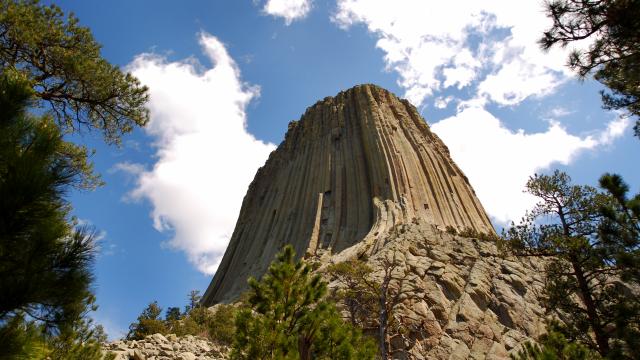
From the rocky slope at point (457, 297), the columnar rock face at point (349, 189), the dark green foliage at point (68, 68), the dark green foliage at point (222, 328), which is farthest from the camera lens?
the columnar rock face at point (349, 189)

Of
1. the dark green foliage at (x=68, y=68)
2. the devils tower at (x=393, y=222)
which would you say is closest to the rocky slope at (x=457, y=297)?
the devils tower at (x=393, y=222)

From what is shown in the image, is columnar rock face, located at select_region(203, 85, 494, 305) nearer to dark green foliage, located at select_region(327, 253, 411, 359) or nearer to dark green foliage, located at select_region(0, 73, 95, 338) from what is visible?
dark green foliage, located at select_region(327, 253, 411, 359)

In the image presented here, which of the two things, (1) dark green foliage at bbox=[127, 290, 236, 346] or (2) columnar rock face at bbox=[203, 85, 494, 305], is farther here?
(2) columnar rock face at bbox=[203, 85, 494, 305]

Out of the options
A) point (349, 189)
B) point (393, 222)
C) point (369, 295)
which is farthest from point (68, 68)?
point (349, 189)

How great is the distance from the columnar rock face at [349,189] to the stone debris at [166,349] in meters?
14.4

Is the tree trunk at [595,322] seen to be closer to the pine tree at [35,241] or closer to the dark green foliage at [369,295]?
the dark green foliage at [369,295]

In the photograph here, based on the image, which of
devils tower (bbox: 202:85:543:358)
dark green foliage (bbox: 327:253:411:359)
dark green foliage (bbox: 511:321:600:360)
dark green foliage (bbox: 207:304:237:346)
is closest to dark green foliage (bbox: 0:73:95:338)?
dark green foliage (bbox: 511:321:600:360)

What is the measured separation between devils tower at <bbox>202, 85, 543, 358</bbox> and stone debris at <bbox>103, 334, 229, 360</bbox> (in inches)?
336

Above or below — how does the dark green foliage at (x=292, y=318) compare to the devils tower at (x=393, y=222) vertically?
below

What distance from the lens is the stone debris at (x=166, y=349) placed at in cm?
1402

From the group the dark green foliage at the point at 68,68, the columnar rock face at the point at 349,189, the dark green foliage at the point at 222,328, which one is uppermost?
the columnar rock face at the point at 349,189

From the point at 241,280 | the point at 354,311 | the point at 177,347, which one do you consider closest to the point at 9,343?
the point at 177,347

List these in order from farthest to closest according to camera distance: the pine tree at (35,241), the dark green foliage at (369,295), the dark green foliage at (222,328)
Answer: the dark green foliage at (222,328) → the dark green foliage at (369,295) → the pine tree at (35,241)

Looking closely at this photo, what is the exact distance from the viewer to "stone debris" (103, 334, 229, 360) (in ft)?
46.0
